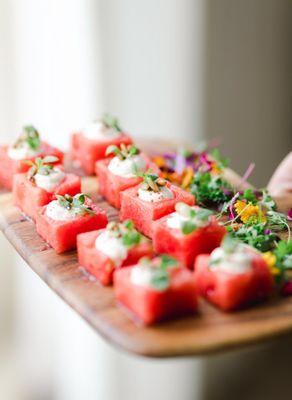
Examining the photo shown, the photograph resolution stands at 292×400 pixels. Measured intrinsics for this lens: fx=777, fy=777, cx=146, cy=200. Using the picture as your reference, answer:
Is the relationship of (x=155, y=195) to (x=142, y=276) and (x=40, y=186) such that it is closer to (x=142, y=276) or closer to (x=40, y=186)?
(x=40, y=186)

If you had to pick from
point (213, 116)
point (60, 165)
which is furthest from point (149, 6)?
point (60, 165)

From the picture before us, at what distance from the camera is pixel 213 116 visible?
19.1 ft

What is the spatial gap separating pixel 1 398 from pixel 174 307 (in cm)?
315

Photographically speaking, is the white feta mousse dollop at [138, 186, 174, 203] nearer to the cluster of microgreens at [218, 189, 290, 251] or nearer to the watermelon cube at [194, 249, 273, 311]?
the cluster of microgreens at [218, 189, 290, 251]

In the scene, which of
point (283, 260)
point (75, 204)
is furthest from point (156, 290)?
point (75, 204)

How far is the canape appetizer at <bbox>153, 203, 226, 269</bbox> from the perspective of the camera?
267cm

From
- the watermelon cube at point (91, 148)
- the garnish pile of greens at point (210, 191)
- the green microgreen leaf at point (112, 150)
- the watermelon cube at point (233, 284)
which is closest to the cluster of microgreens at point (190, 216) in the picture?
the watermelon cube at point (233, 284)

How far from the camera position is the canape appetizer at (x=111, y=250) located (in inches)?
101

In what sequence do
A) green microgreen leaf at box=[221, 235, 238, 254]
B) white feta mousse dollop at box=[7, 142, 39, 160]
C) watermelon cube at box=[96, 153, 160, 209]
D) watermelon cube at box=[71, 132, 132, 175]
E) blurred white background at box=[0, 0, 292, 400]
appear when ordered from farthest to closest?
blurred white background at box=[0, 0, 292, 400] < watermelon cube at box=[71, 132, 132, 175] < white feta mousse dollop at box=[7, 142, 39, 160] < watermelon cube at box=[96, 153, 160, 209] < green microgreen leaf at box=[221, 235, 238, 254]

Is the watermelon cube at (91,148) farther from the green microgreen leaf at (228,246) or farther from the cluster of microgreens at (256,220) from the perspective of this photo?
the green microgreen leaf at (228,246)

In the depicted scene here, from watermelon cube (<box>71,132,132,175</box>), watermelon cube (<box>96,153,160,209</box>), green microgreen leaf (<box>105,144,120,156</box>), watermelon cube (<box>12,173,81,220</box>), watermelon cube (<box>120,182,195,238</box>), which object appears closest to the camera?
watermelon cube (<box>120,182,195,238</box>)

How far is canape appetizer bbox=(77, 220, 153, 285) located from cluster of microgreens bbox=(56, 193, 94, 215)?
212 millimetres

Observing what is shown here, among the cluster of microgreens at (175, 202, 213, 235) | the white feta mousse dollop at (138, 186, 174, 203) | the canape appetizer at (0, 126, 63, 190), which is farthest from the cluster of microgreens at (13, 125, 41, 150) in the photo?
the cluster of microgreens at (175, 202, 213, 235)

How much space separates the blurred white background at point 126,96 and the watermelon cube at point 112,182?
138 centimetres
